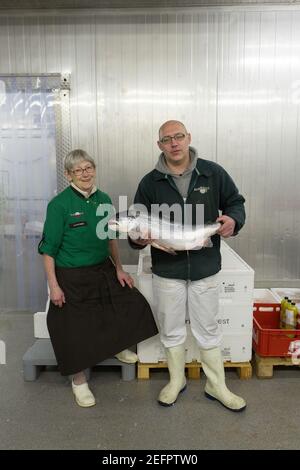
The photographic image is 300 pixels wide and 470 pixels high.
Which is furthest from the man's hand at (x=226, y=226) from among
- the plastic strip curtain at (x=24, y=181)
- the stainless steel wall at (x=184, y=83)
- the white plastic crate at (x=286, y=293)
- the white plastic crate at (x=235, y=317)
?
the plastic strip curtain at (x=24, y=181)

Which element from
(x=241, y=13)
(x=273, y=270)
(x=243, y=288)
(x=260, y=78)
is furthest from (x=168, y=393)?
(x=241, y=13)

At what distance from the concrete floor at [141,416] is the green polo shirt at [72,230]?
0.86 meters

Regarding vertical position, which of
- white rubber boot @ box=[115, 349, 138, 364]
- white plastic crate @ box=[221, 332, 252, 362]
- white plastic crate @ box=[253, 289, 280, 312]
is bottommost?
white rubber boot @ box=[115, 349, 138, 364]

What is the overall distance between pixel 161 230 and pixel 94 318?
75 cm

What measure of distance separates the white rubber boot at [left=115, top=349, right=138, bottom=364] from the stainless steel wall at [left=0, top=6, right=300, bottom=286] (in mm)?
1595

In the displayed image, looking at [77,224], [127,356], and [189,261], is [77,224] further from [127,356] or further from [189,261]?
[127,356]

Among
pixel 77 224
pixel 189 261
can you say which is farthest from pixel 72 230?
pixel 189 261

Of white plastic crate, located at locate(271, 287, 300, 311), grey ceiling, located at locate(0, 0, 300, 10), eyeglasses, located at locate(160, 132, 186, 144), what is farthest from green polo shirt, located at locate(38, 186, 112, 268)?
grey ceiling, located at locate(0, 0, 300, 10)

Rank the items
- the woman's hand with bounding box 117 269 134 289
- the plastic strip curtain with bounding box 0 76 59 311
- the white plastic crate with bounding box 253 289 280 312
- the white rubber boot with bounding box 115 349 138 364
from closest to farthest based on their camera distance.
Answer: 1. the woman's hand with bounding box 117 269 134 289
2. the white rubber boot with bounding box 115 349 138 364
3. the white plastic crate with bounding box 253 289 280 312
4. the plastic strip curtain with bounding box 0 76 59 311

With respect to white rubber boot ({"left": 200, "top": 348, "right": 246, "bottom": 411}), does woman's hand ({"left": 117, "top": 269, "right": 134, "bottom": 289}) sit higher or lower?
higher

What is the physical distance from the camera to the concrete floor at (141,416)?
2137 mm

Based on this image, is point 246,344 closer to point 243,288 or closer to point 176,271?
point 243,288

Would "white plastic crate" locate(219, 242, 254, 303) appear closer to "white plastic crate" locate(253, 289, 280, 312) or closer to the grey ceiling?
"white plastic crate" locate(253, 289, 280, 312)

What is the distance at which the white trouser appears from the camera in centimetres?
242
